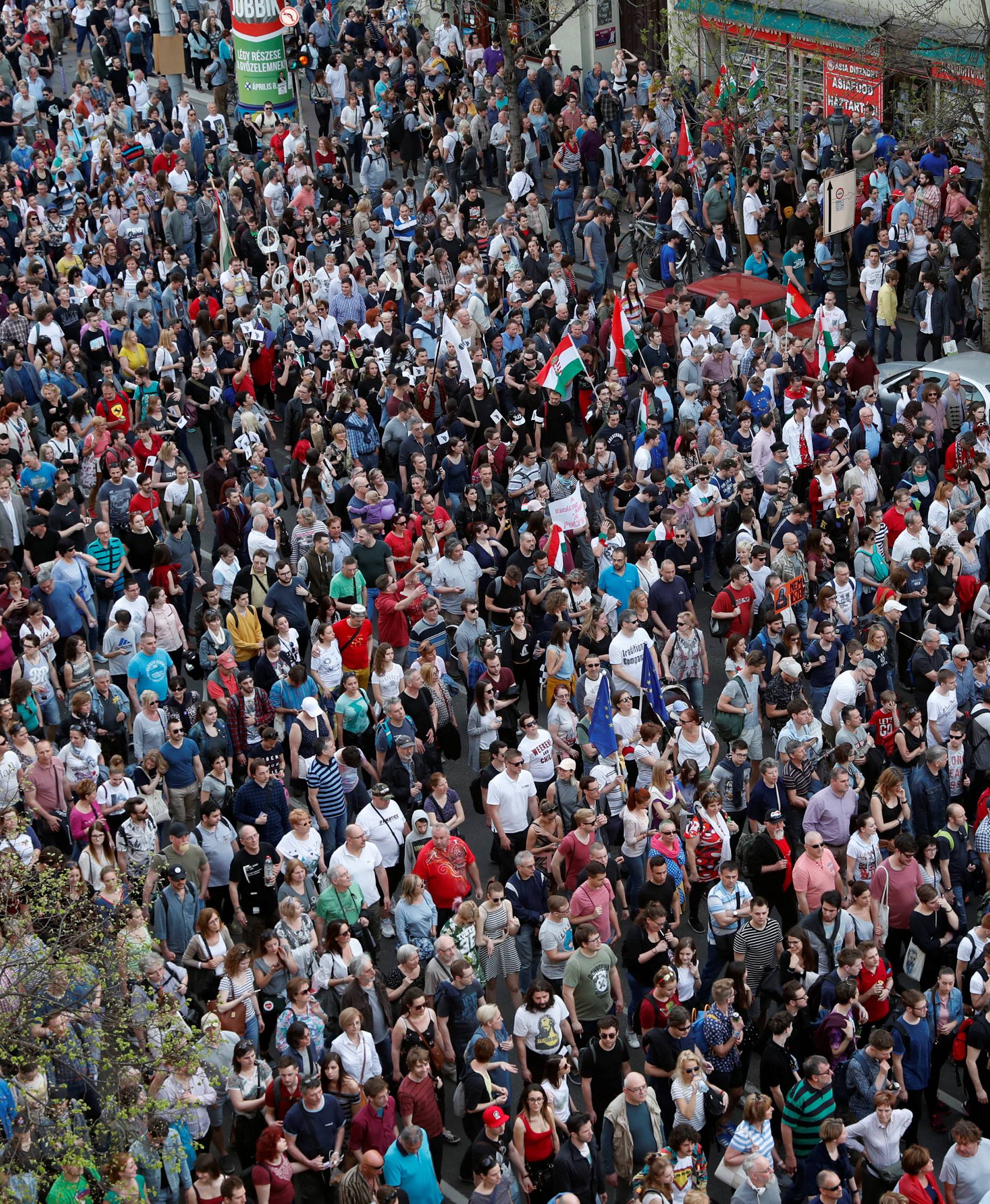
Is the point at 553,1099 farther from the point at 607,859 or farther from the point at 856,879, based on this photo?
the point at 856,879

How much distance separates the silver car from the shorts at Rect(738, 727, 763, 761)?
611cm

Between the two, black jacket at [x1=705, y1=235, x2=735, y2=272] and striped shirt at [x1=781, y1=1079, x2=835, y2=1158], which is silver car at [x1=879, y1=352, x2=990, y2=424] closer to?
black jacket at [x1=705, y1=235, x2=735, y2=272]

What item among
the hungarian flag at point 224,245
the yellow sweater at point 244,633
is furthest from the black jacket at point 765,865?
the hungarian flag at point 224,245

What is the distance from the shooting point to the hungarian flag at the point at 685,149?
26828 mm

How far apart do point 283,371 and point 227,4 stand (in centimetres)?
1940

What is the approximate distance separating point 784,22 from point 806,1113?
23.9 metres

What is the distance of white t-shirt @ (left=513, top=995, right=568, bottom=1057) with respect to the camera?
38.7 ft

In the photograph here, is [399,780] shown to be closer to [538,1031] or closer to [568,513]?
[538,1031]

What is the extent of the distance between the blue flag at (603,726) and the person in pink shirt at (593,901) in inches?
74.5

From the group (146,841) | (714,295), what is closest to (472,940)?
(146,841)

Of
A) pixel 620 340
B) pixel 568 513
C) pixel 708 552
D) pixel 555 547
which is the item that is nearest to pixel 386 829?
pixel 555 547

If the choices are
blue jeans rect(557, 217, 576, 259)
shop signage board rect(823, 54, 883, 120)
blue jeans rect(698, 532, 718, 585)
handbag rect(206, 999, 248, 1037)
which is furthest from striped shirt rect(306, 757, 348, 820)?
shop signage board rect(823, 54, 883, 120)

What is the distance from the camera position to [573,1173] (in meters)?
10.7

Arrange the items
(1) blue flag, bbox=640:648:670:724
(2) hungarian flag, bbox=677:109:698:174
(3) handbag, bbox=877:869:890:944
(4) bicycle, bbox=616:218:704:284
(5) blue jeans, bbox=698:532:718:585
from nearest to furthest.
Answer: (3) handbag, bbox=877:869:890:944 → (1) blue flag, bbox=640:648:670:724 → (5) blue jeans, bbox=698:532:718:585 → (4) bicycle, bbox=616:218:704:284 → (2) hungarian flag, bbox=677:109:698:174
